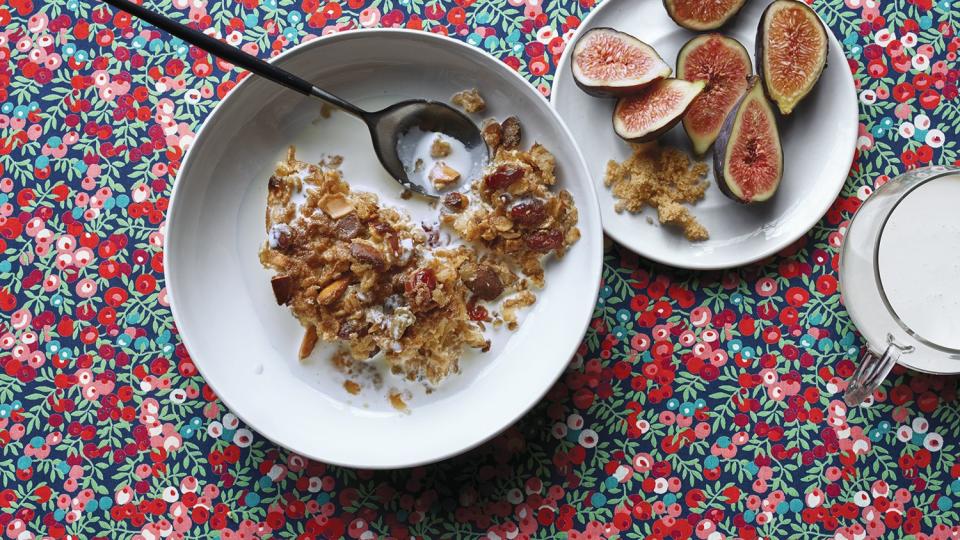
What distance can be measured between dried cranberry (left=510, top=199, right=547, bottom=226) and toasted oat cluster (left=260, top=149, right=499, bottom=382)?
17 centimetres

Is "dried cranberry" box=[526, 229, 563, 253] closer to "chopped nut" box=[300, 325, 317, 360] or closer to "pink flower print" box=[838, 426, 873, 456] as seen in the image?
"chopped nut" box=[300, 325, 317, 360]

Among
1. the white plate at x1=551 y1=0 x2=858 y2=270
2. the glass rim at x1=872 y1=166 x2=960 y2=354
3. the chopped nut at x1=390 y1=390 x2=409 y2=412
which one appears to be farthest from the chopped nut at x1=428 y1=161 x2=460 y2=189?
the glass rim at x1=872 y1=166 x2=960 y2=354

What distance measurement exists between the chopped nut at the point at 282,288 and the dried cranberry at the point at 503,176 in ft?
1.91

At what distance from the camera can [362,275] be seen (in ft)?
7.11

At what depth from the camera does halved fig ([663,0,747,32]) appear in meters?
2.31

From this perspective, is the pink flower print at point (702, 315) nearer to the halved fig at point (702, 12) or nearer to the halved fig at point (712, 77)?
the halved fig at point (712, 77)

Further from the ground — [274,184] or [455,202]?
[274,184]

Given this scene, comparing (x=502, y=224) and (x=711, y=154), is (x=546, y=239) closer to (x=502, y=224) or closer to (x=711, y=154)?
(x=502, y=224)

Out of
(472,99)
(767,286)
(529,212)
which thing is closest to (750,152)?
(767,286)

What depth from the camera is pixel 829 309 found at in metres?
2.36

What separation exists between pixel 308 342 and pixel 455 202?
552 mm

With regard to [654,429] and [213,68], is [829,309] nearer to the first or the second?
[654,429]

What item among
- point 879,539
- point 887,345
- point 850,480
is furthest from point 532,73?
point 879,539

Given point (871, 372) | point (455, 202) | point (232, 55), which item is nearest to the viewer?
point (232, 55)
